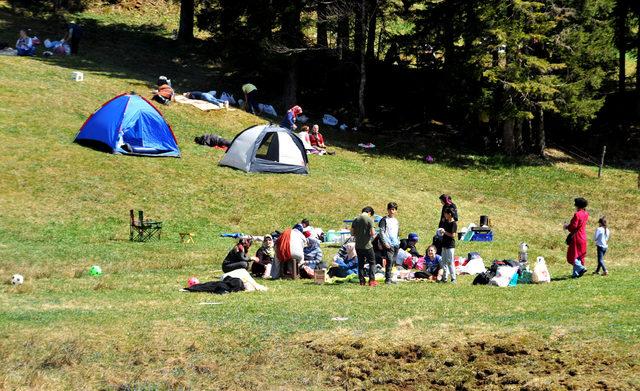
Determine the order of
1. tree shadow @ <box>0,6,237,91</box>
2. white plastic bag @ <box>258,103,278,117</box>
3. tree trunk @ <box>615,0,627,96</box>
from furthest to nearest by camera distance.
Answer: tree trunk @ <box>615,0,627,96</box> → tree shadow @ <box>0,6,237,91</box> → white plastic bag @ <box>258,103,278,117</box>

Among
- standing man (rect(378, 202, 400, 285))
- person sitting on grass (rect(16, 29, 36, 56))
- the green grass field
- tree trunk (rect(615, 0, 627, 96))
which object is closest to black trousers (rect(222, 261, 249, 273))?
the green grass field

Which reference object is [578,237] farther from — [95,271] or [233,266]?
[95,271]

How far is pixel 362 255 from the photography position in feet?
62.8

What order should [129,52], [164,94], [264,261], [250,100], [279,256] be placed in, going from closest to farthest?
[279,256] → [264,261] → [164,94] → [250,100] → [129,52]

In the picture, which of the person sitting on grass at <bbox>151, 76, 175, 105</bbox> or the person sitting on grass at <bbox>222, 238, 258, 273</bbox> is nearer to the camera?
the person sitting on grass at <bbox>222, 238, 258, 273</bbox>

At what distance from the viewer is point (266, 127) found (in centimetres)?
3181

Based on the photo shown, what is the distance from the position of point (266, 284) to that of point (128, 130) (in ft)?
43.7

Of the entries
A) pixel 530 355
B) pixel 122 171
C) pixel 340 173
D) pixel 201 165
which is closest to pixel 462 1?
pixel 340 173

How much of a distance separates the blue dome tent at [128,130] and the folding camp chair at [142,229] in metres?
6.11

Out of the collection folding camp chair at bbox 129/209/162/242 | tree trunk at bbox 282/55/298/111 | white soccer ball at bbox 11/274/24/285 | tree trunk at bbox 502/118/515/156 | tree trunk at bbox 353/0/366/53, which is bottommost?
white soccer ball at bbox 11/274/24/285

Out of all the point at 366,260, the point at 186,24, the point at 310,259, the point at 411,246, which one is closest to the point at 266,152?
the point at 411,246

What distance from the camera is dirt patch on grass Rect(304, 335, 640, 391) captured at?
42.8ft

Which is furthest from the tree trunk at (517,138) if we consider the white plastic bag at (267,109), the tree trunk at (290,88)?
the white plastic bag at (267,109)

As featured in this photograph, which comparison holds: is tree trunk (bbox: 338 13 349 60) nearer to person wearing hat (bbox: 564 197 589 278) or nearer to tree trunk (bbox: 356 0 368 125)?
tree trunk (bbox: 356 0 368 125)
